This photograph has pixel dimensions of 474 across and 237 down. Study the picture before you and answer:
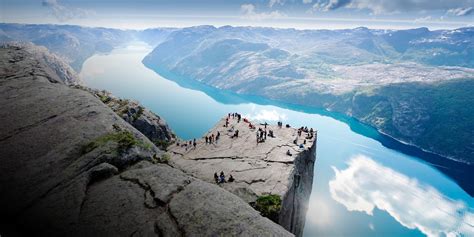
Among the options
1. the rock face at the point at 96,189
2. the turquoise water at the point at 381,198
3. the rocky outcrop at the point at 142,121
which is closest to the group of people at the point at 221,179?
the rock face at the point at 96,189

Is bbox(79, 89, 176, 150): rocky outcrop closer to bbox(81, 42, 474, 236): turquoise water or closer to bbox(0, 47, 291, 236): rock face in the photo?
bbox(0, 47, 291, 236): rock face

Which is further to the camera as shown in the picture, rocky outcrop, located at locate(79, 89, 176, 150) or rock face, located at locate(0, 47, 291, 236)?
rocky outcrop, located at locate(79, 89, 176, 150)

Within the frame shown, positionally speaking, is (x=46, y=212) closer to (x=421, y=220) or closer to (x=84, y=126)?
(x=84, y=126)

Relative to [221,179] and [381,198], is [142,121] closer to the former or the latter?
[221,179]

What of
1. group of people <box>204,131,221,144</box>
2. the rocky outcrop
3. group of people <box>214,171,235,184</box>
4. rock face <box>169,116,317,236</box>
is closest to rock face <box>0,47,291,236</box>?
rock face <box>169,116,317,236</box>

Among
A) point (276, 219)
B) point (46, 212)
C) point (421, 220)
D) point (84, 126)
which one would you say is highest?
point (84, 126)

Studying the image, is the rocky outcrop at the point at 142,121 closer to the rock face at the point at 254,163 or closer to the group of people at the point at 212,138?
the rock face at the point at 254,163

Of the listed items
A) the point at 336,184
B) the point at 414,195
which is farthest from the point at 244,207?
the point at 414,195
